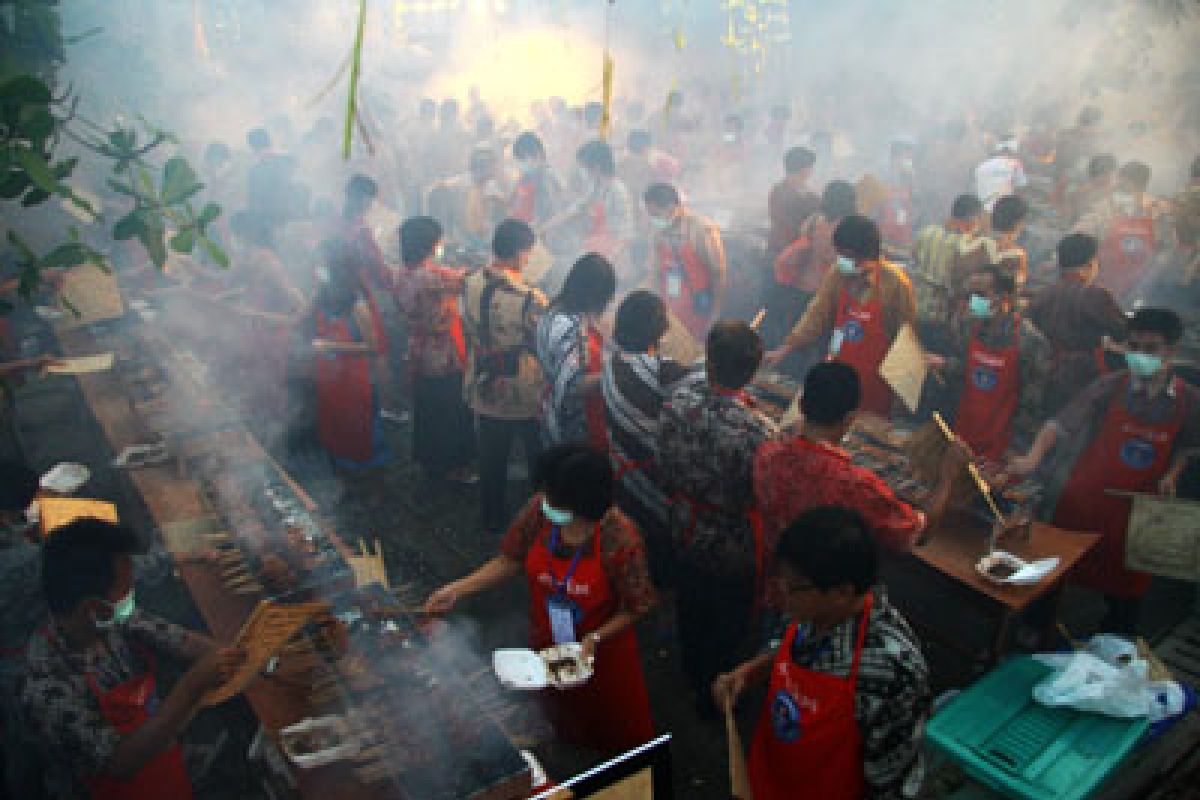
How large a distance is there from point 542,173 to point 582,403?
250 inches

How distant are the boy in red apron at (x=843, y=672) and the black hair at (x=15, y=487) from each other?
11.5 ft

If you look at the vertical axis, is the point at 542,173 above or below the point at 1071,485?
above

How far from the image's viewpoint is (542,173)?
1067 centimetres

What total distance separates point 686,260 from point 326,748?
18.6ft

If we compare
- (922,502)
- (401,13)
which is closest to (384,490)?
(922,502)

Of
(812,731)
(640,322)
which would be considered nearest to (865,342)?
(640,322)

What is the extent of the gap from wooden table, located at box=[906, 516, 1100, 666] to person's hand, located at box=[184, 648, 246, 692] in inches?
135

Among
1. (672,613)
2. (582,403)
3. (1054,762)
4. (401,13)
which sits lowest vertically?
(672,613)

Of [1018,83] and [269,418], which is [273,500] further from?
[1018,83]

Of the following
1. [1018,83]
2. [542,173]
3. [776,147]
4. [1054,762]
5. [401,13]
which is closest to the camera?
[1054,762]

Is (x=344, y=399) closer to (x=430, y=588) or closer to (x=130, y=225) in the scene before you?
(x=430, y=588)

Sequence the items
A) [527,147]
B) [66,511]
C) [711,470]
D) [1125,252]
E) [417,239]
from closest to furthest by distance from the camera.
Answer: [711,470] < [66,511] < [417,239] < [1125,252] < [527,147]

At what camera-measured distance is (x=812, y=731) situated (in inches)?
109

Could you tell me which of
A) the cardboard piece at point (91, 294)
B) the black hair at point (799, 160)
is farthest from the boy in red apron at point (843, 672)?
the cardboard piece at point (91, 294)
